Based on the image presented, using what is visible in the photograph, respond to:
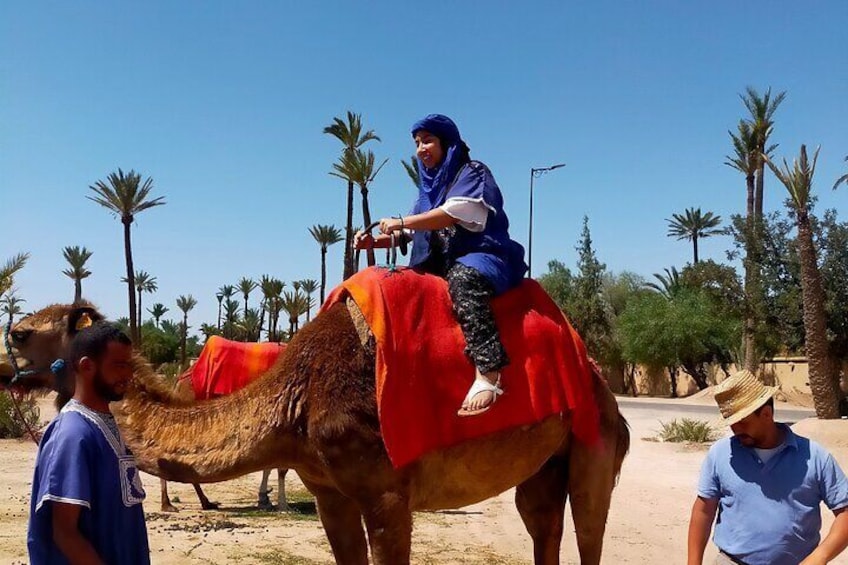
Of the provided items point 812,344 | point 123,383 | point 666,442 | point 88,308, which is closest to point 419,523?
point 88,308

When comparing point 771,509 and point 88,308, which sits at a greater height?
point 88,308

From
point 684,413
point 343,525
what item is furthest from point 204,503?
point 684,413

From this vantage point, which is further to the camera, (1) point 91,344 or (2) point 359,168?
(2) point 359,168

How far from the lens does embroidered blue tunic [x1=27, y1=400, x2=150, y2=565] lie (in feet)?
8.93

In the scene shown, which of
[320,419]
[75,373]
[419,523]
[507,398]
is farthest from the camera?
[419,523]

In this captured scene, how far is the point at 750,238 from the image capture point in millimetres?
30703

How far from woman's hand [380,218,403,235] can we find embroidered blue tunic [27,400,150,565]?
1.98m

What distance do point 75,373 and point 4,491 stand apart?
1078 cm

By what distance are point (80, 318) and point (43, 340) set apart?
0.80ft

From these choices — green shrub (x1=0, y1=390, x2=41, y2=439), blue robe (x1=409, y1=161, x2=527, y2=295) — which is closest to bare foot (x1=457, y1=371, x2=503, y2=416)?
blue robe (x1=409, y1=161, x2=527, y2=295)

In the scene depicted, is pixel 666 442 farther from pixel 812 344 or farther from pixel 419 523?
pixel 419 523

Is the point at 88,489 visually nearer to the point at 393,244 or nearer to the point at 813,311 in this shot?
the point at 393,244

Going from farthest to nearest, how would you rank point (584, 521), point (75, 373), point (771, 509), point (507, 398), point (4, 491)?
1. point (4, 491)
2. point (584, 521)
3. point (507, 398)
4. point (771, 509)
5. point (75, 373)

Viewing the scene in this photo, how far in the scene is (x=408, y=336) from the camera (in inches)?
172
